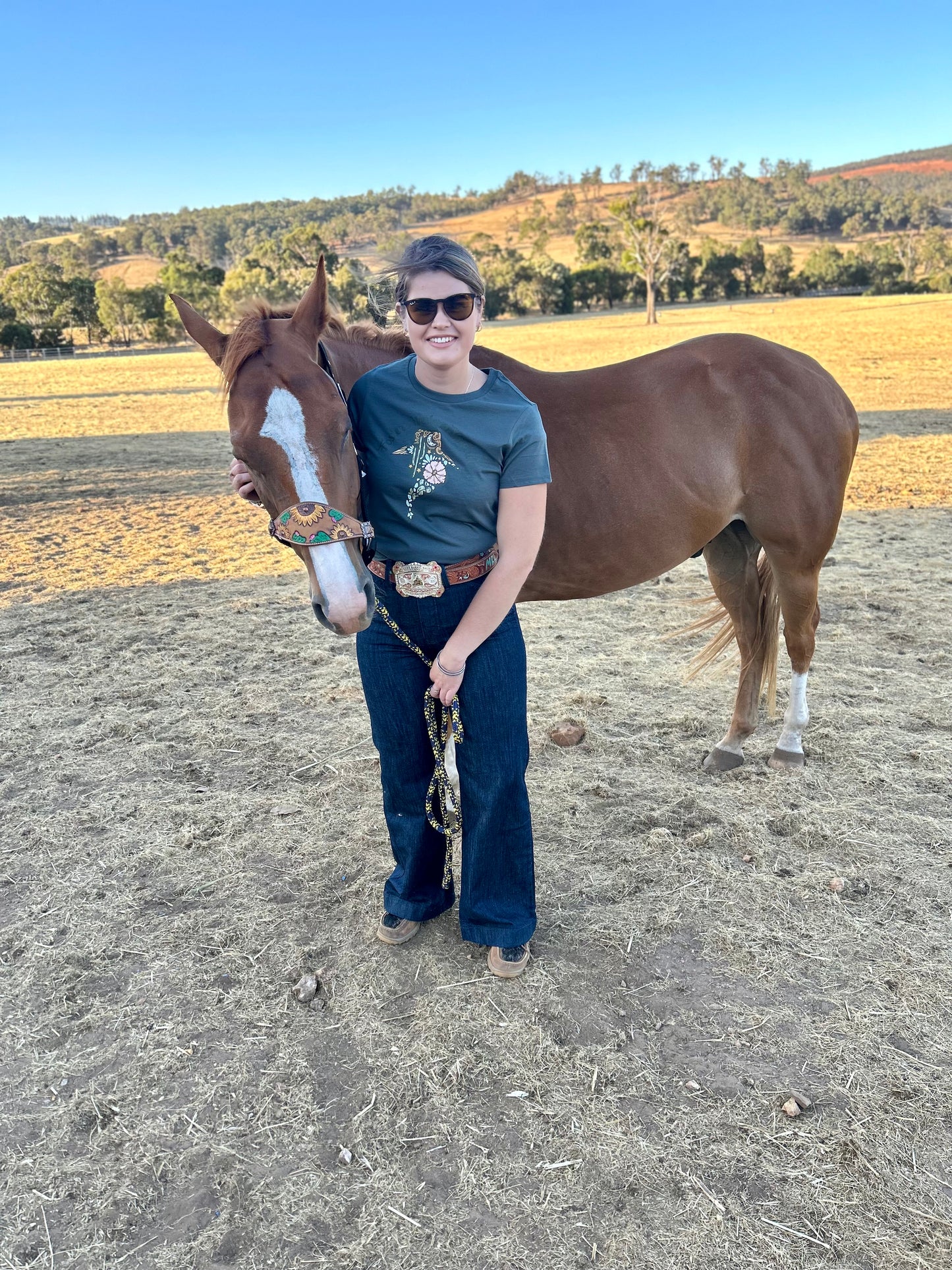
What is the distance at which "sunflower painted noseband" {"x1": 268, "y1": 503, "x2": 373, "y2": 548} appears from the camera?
78.5 inches

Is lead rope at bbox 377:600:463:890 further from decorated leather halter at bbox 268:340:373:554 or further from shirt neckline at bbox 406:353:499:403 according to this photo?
shirt neckline at bbox 406:353:499:403

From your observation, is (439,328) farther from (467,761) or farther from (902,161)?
(902,161)

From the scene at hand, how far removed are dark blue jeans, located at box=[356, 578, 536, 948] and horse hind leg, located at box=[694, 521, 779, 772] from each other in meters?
1.65

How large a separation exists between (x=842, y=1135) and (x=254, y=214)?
17968 cm

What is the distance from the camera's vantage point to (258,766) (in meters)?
3.99

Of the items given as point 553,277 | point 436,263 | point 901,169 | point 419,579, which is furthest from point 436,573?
point 901,169

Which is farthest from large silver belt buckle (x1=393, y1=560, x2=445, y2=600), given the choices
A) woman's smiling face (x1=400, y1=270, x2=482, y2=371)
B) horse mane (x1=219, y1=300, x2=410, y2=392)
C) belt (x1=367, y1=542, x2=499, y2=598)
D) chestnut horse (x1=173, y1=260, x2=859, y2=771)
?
chestnut horse (x1=173, y1=260, x2=859, y2=771)

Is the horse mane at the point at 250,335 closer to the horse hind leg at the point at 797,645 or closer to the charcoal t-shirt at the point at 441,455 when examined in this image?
the charcoal t-shirt at the point at 441,455

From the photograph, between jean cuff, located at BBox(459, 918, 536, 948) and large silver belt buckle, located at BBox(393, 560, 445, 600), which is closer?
large silver belt buckle, located at BBox(393, 560, 445, 600)

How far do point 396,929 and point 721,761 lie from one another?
1.90 metres

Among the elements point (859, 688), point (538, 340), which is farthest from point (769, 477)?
point (538, 340)

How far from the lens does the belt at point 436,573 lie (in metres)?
2.22

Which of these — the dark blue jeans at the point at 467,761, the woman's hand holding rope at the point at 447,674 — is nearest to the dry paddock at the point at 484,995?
the dark blue jeans at the point at 467,761

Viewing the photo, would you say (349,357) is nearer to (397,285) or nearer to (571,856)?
(397,285)
